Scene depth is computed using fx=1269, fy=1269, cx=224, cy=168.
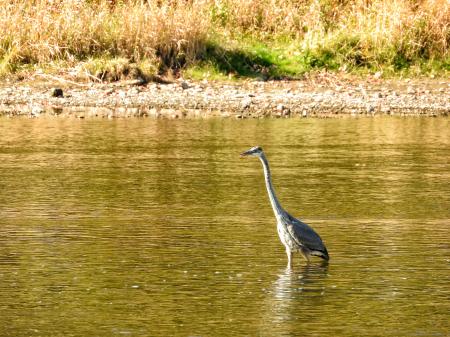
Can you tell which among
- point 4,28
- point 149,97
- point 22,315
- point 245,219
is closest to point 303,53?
point 149,97

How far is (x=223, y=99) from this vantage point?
2316cm

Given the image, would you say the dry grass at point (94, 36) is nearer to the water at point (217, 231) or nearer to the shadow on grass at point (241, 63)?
the shadow on grass at point (241, 63)

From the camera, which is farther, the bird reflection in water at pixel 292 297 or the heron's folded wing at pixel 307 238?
the heron's folded wing at pixel 307 238

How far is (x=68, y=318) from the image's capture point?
9.06 meters

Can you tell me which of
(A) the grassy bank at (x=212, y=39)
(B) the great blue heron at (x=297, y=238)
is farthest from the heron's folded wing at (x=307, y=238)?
(A) the grassy bank at (x=212, y=39)

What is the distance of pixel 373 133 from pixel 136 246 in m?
8.96

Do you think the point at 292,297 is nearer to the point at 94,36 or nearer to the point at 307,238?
the point at 307,238

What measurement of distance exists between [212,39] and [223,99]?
3053 millimetres

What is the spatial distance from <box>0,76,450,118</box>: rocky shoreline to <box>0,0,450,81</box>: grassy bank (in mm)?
642

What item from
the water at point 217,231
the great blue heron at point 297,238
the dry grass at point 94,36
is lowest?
the water at point 217,231

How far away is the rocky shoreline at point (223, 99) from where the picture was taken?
22453mm

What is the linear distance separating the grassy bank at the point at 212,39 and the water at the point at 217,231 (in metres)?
4.51

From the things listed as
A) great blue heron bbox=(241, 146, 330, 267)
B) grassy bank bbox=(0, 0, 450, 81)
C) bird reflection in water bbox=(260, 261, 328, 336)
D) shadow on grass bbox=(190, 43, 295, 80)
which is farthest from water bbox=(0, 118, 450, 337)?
shadow on grass bbox=(190, 43, 295, 80)

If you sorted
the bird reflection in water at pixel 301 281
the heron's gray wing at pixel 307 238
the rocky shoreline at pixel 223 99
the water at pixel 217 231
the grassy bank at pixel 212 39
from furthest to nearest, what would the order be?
the grassy bank at pixel 212 39
the rocky shoreline at pixel 223 99
the heron's gray wing at pixel 307 238
the bird reflection in water at pixel 301 281
the water at pixel 217 231
